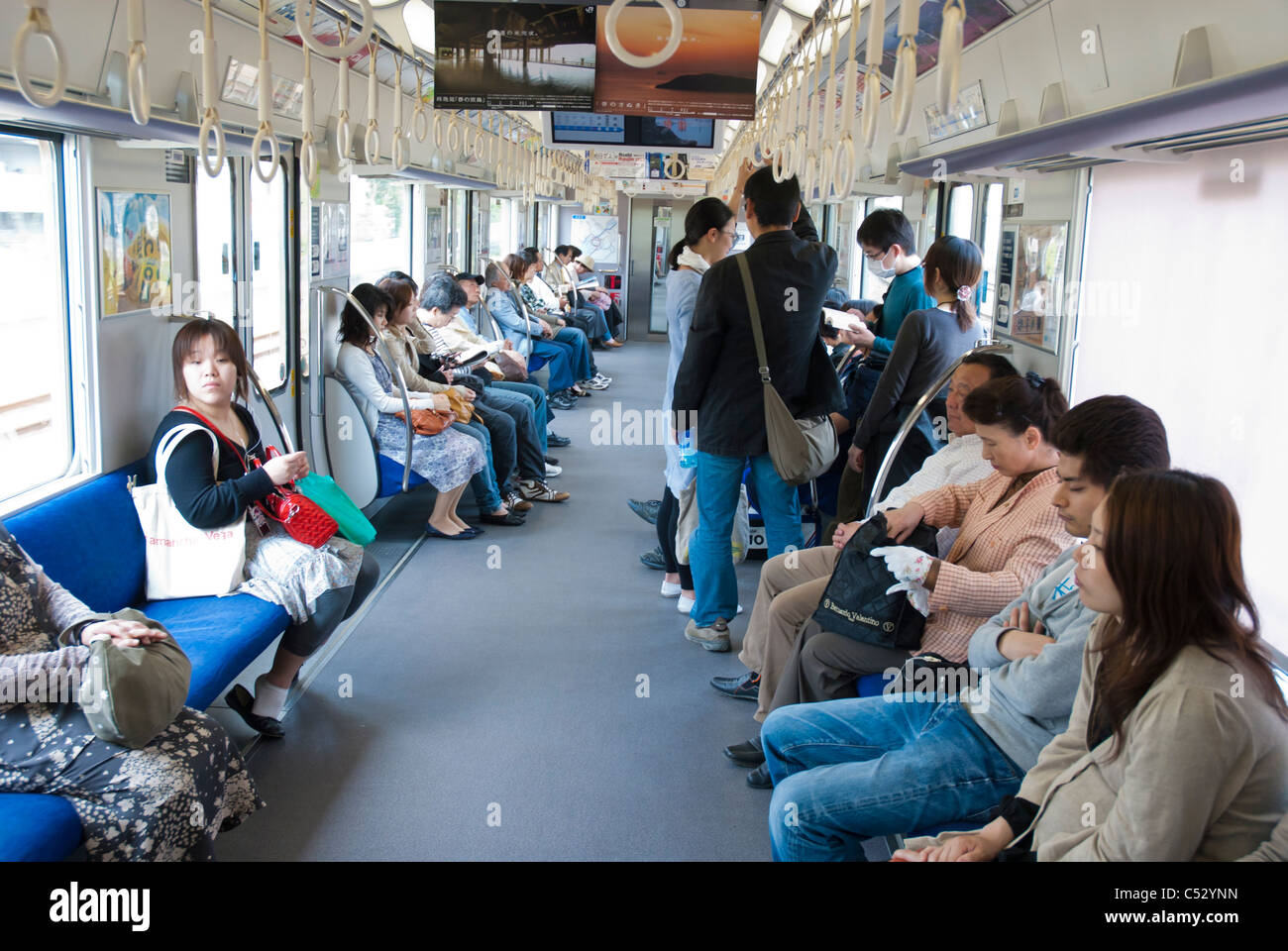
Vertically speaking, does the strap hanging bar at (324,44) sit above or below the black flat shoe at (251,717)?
above

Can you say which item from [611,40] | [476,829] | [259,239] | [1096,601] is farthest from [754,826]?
[259,239]

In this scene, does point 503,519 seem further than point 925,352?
Yes

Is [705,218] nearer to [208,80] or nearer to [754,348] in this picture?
[754,348]

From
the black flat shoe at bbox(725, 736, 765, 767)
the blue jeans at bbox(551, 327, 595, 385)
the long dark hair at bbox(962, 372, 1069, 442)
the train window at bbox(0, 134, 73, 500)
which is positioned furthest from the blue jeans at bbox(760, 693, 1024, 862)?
the blue jeans at bbox(551, 327, 595, 385)

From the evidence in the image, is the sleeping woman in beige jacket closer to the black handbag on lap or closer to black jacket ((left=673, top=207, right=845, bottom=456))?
the black handbag on lap

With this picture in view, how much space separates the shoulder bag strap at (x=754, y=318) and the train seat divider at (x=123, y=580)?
6.43ft

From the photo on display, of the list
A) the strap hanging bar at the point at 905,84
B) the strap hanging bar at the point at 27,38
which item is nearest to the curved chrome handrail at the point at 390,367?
the strap hanging bar at the point at 27,38

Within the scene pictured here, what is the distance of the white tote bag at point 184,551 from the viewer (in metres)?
3.75

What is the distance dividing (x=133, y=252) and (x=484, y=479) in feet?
9.53

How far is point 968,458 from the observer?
383 cm

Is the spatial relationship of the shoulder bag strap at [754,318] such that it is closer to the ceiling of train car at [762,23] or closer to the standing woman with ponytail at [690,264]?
the standing woman with ponytail at [690,264]

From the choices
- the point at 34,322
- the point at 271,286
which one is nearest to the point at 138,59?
the point at 34,322

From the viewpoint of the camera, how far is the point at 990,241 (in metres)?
6.01

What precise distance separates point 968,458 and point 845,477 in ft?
4.27
